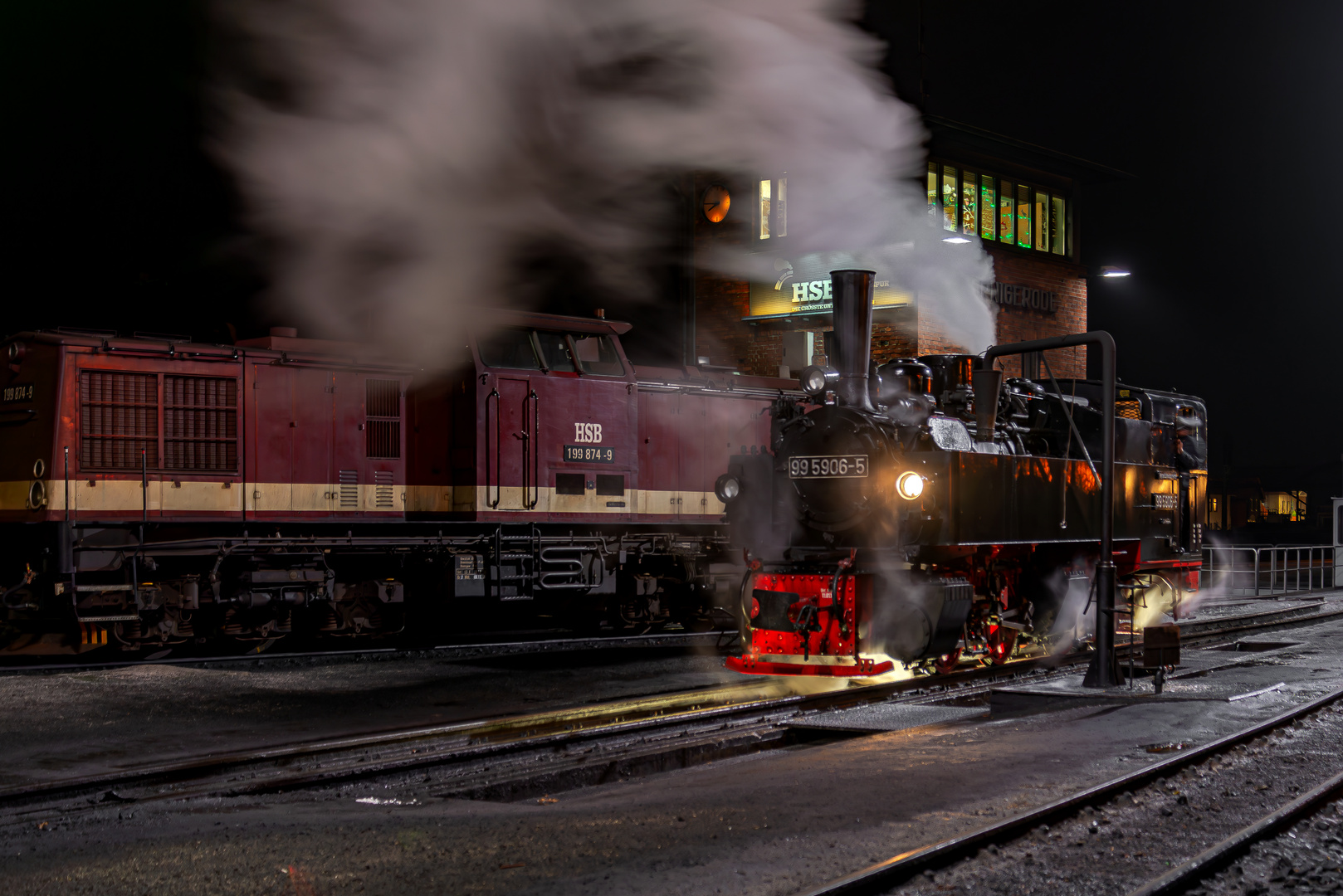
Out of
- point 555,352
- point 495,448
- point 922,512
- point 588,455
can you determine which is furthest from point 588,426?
point 922,512

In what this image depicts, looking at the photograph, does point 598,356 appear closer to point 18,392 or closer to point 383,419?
point 383,419

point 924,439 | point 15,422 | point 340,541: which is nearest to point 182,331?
point 15,422

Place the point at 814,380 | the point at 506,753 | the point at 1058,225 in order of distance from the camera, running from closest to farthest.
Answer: the point at 506,753 → the point at 814,380 → the point at 1058,225

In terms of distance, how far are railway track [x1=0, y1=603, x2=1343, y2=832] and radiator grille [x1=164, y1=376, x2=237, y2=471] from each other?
4792 mm

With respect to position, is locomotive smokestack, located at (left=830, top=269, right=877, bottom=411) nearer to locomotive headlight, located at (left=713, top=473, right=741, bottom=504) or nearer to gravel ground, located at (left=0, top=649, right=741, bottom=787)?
locomotive headlight, located at (left=713, top=473, right=741, bottom=504)

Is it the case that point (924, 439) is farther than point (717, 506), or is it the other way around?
point (717, 506)

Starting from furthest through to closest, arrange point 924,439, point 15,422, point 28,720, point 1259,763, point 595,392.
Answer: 1. point 595,392
2. point 15,422
3. point 924,439
4. point 28,720
5. point 1259,763

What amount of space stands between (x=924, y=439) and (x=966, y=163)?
49.4 ft

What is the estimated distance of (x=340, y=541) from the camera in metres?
11.8

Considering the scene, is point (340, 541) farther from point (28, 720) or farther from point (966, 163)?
point (966, 163)

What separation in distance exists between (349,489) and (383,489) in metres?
0.36

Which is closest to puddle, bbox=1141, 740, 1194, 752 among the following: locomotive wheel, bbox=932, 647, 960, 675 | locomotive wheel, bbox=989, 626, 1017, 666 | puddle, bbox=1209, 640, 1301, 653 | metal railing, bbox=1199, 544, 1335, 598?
locomotive wheel, bbox=932, 647, 960, 675

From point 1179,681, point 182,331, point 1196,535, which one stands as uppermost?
point 182,331

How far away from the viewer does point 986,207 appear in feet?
78.3
